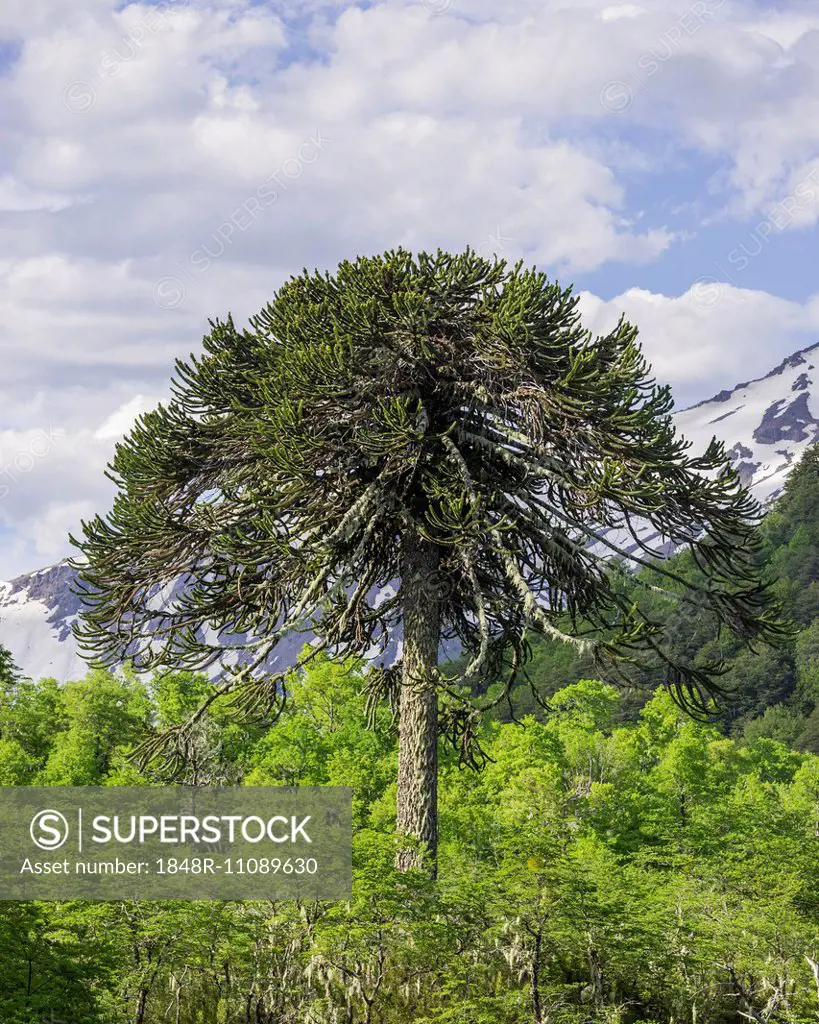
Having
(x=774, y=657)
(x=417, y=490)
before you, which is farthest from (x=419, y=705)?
(x=774, y=657)

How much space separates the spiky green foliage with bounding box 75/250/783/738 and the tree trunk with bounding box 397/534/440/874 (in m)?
0.24

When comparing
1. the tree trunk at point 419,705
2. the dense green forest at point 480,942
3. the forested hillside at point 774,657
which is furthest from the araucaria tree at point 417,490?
the forested hillside at point 774,657

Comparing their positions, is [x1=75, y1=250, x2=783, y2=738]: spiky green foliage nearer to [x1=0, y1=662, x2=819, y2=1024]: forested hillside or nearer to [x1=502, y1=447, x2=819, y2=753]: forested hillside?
[x1=0, y1=662, x2=819, y2=1024]: forested hillside

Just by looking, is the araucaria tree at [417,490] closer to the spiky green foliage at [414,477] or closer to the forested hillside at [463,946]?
the spiky green foliage at [414,477]

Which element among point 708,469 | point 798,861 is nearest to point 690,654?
A: point 798,861

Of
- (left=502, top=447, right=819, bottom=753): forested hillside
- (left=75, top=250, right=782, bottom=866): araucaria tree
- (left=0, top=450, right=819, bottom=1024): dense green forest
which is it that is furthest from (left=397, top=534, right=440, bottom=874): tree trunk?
(left=502, top=447, right=819, bottom=753): forested hillside

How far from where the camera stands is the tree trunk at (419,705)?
13172 mm

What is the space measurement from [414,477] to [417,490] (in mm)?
236

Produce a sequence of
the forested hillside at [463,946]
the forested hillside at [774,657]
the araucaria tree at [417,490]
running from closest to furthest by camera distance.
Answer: the forested hillside at [463,946], the araucaria tree at [417,490], the forested hillside at [774,657]

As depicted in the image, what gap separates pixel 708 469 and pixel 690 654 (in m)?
93.4

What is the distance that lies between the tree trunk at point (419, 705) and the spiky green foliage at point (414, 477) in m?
0.24

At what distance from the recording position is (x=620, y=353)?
568 inches

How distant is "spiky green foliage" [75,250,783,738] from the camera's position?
518 inches

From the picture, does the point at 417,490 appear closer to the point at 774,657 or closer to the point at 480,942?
the point at 480,942
